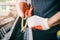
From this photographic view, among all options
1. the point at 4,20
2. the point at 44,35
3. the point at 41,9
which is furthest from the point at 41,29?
the point at 4,20

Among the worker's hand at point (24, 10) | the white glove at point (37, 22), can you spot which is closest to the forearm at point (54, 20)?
the white glove at point (37, 22)

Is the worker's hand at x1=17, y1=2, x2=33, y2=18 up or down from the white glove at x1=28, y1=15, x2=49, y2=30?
up

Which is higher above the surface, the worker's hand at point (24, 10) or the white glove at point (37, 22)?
the worker's hand at point (24, 10)

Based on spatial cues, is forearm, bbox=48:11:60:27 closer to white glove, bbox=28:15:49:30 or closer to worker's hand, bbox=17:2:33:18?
white glove, bbox=28:15:49:30

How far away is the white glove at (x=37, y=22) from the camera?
0.99 meters

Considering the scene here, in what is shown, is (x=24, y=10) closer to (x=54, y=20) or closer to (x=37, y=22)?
(x=37, y=22)

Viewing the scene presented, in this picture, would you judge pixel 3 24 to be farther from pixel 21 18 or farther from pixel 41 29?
pixel 41 29

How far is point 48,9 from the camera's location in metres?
0.99

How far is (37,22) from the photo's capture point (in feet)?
3.29

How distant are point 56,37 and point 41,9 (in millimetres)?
249

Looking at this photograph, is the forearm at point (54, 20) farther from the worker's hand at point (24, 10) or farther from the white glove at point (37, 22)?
the worker's hand at point (24, 10)

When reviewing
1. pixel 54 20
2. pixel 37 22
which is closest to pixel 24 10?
pixel 37 22

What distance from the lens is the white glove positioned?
995mm

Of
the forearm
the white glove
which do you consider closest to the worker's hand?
the white glove
